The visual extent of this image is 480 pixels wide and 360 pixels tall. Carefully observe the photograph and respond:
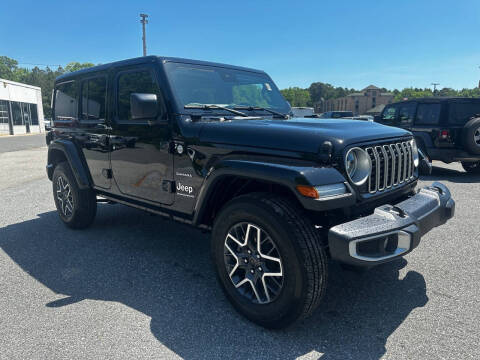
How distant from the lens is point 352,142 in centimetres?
250

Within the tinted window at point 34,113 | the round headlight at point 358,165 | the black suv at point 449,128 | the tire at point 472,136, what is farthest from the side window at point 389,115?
the tinted window at point 34,113

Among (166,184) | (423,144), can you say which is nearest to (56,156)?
(166,184)

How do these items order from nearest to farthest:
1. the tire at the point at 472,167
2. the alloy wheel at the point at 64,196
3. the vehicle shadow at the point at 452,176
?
the alloy wheel at the point at 64,196 < the vehicle shadow at the point at 452,176 < the tire at the point at 472,167

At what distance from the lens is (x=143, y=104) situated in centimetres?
295

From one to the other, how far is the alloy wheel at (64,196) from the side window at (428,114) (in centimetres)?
800

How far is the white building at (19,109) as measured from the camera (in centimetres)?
3203

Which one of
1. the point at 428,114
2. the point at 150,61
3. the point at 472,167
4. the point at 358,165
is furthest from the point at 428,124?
the point at 150,61

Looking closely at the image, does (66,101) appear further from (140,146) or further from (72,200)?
(140,146)

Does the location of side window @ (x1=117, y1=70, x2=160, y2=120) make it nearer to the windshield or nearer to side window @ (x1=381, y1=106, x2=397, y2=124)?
the windshield

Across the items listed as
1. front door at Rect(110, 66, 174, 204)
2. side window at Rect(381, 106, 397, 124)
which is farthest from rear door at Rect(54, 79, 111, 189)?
side window at Rect(381, 106, 397, 124)

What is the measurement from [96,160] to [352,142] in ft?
9.61

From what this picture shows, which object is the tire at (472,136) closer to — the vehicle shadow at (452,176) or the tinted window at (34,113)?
the vehicle shadow at (452,176)

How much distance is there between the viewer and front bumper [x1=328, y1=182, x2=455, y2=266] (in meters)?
2.17

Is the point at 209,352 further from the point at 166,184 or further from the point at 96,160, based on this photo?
the point at 96,160
